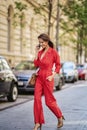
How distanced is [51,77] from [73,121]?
2001mm

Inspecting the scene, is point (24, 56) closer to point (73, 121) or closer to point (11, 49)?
point (11, 49)

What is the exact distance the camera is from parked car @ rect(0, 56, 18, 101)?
15.3 metres

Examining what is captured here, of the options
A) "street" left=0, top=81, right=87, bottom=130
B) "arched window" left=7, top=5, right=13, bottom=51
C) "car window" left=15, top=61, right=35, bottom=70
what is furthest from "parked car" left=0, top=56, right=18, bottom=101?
"arched window" left=7, top=5, right=13, bottom=51

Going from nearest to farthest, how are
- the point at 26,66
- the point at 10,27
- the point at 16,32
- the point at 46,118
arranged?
the point at 46,118
the point at 26,66
the point at 10,27
the point at 16,32

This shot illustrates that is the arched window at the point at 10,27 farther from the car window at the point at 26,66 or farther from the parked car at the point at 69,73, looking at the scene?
the car window at the point at 26,66

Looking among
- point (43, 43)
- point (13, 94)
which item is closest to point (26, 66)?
point (13, 94)

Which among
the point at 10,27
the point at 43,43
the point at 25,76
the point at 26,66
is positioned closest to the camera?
the point at 43,43

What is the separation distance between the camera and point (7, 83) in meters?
15.8

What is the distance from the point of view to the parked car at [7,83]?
50.2ft

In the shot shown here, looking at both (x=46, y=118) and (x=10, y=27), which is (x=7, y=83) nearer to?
(x=46, y=118)

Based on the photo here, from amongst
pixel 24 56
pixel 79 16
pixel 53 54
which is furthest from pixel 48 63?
pixel 24 56

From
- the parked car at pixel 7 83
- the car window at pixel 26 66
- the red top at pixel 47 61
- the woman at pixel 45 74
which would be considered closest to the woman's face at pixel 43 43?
the woman at pixel 45 74

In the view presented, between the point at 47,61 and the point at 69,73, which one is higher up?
the point at 47,61

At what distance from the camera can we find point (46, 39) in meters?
9.55
